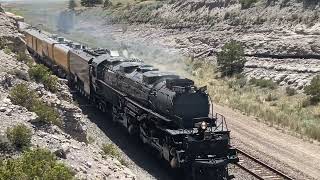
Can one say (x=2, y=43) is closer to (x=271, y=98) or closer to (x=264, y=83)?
(x=271, y=98)

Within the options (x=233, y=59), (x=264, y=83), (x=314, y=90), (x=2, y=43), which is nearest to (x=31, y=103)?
(x=2, y=43)

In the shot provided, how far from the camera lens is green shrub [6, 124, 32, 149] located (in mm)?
12094

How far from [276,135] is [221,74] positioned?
1812 cm

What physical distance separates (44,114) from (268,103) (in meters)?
21.1

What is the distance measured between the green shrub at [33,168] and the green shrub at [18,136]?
94 cm

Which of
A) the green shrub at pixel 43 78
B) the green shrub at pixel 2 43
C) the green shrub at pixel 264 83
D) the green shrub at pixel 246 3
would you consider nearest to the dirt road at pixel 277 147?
the green shrub at pixel 264 83

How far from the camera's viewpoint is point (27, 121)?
14078 mm

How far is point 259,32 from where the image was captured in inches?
1857

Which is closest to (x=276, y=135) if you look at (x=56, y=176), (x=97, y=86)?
(x=97, y=86)

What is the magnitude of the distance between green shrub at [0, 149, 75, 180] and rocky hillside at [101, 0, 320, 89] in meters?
26.1

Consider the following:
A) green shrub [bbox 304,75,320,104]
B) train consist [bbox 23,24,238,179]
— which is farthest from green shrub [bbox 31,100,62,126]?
green shrub [bbox 304,75,320,104]

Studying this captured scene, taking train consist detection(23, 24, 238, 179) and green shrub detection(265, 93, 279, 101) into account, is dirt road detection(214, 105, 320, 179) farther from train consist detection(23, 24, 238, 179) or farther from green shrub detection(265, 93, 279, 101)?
green shrub detection(265, 93, 279, 101)

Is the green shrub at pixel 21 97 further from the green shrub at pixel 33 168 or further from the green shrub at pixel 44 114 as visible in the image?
the green shrub at pixel 33 168

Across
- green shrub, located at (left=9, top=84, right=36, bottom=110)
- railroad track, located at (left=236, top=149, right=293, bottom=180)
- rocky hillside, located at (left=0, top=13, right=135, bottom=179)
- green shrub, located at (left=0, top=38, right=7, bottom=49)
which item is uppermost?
green shrub, located at (left=0, top=38, right=7, bottom=49)
